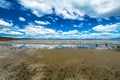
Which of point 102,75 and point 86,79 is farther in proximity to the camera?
point 102,75

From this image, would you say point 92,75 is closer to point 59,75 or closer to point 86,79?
point 86,79

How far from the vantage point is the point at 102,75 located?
11.9 m

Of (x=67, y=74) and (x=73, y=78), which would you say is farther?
(x=67, y=74)

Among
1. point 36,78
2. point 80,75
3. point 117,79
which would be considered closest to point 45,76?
point 36,78

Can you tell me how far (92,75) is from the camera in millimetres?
11891

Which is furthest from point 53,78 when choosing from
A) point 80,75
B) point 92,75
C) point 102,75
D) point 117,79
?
point 117,79

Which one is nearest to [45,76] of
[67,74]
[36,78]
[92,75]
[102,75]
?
[36,78]

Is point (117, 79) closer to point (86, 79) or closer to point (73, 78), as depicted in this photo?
point (86, 79)

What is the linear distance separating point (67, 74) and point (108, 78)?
11.3 ft

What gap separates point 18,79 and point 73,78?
440 cm

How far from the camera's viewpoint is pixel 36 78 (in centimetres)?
1116

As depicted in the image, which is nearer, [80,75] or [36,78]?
[36,78]

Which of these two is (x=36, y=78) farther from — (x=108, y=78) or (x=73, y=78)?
(x=108, y=78)

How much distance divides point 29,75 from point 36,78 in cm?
98
